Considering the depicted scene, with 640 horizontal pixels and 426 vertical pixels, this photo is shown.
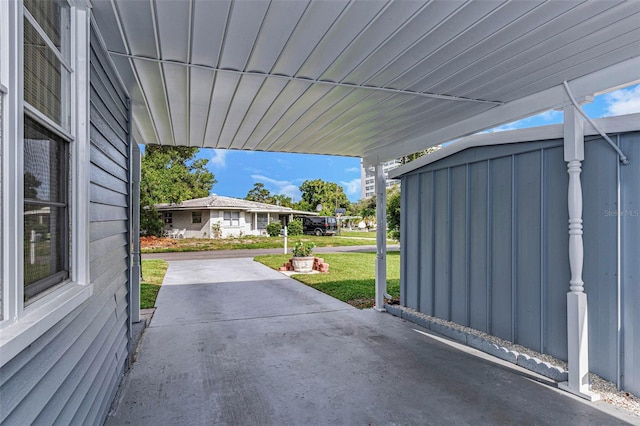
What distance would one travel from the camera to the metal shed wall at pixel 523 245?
9.88 ft

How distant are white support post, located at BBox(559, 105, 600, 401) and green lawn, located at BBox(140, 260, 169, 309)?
588 cm

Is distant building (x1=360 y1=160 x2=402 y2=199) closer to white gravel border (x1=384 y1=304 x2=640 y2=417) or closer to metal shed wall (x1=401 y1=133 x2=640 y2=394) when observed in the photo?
metal shed wall (x1=401 y1=133 x2=640 y2=394)

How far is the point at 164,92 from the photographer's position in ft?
12.1

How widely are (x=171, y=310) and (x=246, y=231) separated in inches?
732

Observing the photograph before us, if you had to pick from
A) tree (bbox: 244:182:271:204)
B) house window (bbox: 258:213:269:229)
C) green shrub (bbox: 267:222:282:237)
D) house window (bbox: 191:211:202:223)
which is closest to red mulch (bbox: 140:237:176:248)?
house window (bbox: 191:211:202:223)

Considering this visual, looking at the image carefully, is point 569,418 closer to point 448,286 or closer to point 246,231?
point 448,286

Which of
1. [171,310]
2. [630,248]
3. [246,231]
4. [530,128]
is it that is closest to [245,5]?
[530,128]

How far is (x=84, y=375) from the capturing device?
212 centimetres

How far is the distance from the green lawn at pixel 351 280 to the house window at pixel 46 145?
16.4ft

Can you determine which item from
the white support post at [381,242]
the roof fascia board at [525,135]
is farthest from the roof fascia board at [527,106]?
the white support post at [381,242]

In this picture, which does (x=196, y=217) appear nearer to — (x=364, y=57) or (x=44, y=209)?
(x=364, y=57)

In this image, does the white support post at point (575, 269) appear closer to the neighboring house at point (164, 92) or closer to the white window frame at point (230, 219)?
the neighboring house at point (164, 92)

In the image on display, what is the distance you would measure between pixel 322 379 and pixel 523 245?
8.09 feet

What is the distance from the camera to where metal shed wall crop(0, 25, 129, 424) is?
4.64 feet
